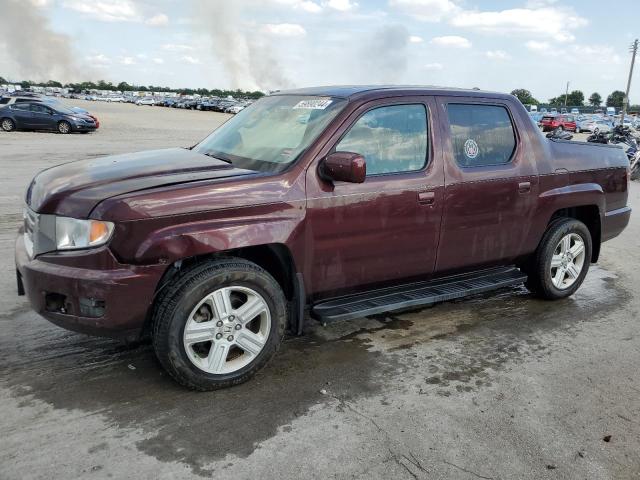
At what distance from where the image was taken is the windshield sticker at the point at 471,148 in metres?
4.36

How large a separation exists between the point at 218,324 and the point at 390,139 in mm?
1766

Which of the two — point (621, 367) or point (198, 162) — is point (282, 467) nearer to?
point (198, 162)

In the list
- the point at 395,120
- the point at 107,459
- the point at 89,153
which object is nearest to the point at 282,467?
the point at 107,459

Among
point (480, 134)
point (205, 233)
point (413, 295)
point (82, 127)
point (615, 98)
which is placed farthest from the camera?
point (615, 98)

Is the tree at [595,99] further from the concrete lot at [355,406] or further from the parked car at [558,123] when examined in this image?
the concrete lot at [355,406]

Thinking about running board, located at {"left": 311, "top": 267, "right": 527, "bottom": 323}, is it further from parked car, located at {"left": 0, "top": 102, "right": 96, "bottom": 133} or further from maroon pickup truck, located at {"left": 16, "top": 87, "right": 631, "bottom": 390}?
parked car, located at {"left": 0, "top": 102, "right": 96, "bottom": 133}

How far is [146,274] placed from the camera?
3102 mm

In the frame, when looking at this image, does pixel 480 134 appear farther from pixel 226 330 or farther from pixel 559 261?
pixel 226 330

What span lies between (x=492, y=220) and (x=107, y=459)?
320 cm

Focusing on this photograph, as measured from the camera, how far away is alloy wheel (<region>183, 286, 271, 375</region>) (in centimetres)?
329

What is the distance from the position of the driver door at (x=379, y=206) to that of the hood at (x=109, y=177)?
23.0 inches

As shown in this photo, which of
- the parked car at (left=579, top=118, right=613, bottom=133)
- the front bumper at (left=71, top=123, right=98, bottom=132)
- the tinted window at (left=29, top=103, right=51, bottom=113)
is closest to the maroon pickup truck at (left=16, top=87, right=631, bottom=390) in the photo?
the front bumper at (left=71, top=123, right=98, bottom=132)

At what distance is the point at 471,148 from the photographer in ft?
14.4

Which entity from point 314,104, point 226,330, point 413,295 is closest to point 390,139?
point 314,104
